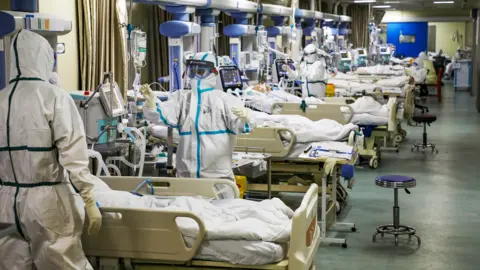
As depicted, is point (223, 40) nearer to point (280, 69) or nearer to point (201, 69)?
point (280, 69)

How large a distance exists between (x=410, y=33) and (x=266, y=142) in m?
24.4

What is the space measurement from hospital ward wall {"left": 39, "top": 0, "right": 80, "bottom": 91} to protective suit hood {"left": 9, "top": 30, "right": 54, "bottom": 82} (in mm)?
3528

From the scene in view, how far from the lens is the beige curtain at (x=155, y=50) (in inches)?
440

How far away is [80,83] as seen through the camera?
25.1 feet

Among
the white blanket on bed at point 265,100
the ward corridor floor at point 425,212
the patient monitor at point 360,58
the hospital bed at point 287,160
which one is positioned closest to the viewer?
the ward corridor floor at point 425,212

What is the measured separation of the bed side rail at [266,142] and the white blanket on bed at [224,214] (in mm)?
2401

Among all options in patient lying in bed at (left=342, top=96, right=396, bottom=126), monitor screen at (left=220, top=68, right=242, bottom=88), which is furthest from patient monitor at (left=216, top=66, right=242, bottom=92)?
patient lying in bed at (left=342, top=96, right=396, bottom=126)

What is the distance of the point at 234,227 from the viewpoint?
4.09 m

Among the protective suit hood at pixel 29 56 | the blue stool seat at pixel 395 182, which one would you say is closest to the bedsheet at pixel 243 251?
the protective suit hood at pixel 29 56

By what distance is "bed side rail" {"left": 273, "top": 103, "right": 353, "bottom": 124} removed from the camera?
903 cm

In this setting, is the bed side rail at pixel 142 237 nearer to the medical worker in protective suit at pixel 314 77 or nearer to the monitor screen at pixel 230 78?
the monitor screen at pixel 230 78

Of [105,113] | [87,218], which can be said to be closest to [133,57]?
[105,113]

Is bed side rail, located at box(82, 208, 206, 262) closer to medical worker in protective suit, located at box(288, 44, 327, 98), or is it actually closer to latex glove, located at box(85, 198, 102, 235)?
latex glove, located at box(85, 198, 102, 235)

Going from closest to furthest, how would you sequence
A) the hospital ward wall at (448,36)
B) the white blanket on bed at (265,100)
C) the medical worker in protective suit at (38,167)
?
the medical worker in protective suit at (38,167) → the white blanket on bed at (265,100) → the hospital ward wall at (448,36)
